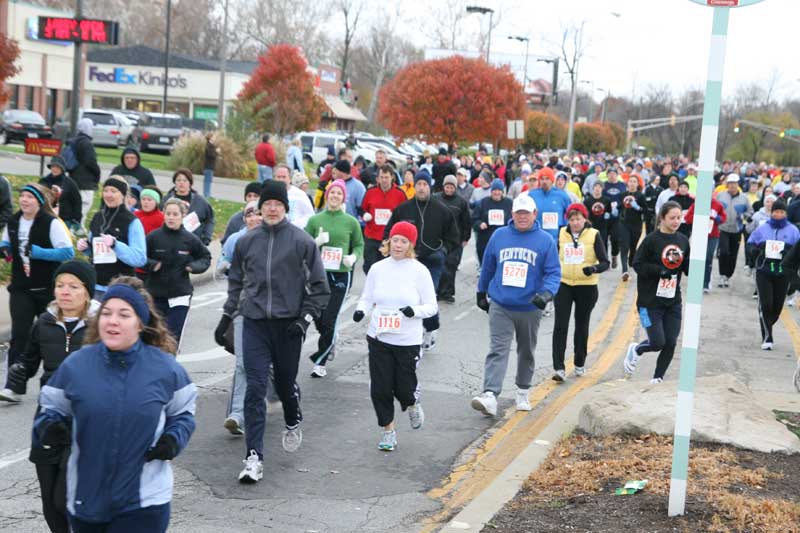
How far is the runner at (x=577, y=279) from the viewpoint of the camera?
11367mm

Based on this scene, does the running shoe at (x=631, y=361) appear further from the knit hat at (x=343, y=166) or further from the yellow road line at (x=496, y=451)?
the knit hat at (x=343, y=166)

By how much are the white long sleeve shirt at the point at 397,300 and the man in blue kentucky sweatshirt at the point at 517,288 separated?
1.20 metres

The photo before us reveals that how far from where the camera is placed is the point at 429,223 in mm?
13703

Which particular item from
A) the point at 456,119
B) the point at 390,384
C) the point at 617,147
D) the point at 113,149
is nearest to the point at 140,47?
the point at 113,149

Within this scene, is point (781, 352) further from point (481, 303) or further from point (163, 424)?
point (163, 424)

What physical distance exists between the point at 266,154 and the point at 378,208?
13623mm

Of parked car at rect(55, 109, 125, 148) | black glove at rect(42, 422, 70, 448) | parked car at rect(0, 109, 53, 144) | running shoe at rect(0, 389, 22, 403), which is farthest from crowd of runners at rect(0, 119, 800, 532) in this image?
parked car at rect(55, 109, 125, 148)

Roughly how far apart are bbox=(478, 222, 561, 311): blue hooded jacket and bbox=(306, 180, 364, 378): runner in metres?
1.71

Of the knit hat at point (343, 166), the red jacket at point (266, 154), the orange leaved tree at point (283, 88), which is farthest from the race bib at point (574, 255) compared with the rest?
the orange leaved tree at point (283, 88)

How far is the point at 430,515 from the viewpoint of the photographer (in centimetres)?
705

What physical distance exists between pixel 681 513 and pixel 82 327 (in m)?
3.58

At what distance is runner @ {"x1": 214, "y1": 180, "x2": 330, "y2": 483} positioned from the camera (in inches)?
299

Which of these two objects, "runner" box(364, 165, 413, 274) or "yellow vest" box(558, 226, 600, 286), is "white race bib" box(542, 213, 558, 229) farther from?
"yellow vest" box(558, 226, 600, 286)

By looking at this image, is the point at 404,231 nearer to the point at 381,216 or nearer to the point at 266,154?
the point at 381,216
